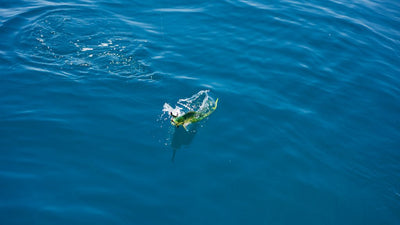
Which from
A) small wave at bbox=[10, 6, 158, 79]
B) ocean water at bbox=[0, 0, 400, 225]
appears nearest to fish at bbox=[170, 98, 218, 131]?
ocean water at bbox=[0, 0, 400, 225]

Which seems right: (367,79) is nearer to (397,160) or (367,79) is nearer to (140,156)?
(397,160)

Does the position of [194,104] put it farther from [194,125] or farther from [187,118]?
[187,118]

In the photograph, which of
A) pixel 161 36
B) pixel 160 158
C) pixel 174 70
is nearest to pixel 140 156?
pixel 160 158

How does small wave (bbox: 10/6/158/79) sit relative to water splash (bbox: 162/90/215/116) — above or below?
above

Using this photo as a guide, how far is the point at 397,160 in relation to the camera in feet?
36.7

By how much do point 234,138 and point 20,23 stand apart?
12.9m

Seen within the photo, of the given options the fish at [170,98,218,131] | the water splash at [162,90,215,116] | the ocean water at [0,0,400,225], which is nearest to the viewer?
the ocean water at [0,0,400,225]

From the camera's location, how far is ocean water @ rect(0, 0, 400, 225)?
360 inches

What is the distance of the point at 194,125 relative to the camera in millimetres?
11461

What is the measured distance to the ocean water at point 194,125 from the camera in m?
9.13

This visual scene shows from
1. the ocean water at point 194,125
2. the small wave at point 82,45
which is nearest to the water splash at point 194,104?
the ocean water at point 194,125

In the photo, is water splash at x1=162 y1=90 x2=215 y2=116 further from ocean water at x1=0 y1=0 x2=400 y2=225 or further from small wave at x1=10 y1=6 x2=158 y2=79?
small wave at x1=10 y1=6 x2=158 y2=79

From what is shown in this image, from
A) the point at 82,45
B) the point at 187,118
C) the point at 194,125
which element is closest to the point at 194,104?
the point at 194,125

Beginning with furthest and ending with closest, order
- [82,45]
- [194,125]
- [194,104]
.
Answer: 1. [82,45]
2. [194,104]
3. [194,125]
